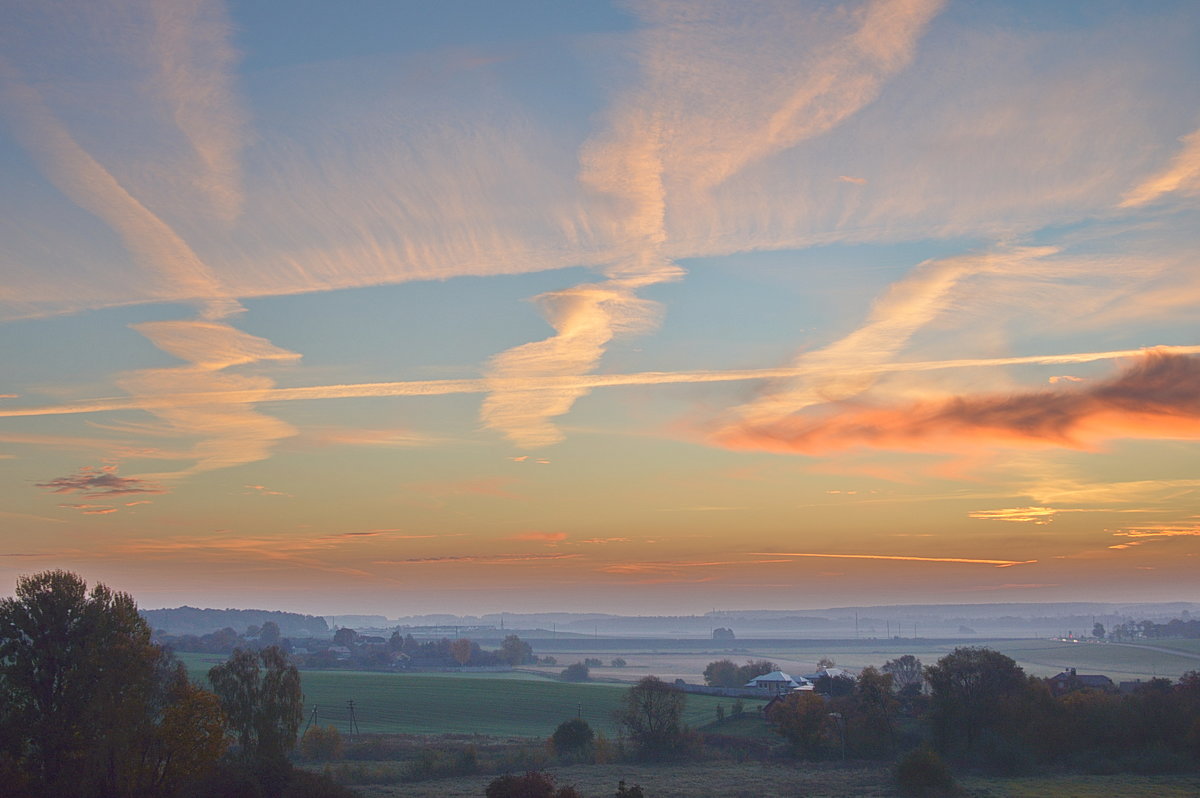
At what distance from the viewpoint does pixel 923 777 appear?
5544cm

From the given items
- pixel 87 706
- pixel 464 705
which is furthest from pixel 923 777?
pixel 464 705

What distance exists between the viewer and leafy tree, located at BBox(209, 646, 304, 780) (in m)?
60.7

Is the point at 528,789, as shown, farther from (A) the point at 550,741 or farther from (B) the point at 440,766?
(A) the point at 550,741

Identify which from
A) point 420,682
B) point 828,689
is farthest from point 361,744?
point 420,682

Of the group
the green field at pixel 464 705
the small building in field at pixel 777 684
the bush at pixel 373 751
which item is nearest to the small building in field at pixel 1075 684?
the small building in field at pixel 777 684

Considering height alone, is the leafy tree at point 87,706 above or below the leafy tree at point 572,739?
above

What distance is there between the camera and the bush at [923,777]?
54.1 metres

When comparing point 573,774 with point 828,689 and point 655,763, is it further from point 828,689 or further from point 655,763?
point 828,689

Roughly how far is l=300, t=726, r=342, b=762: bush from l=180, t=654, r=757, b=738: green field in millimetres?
24555

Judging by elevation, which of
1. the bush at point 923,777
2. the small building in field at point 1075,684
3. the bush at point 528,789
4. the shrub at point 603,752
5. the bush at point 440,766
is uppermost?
the bush at point 528,789

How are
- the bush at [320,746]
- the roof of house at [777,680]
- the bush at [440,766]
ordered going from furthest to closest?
the roof of house at [777,680] → the bush at [320,746] → the bush at [440,766]

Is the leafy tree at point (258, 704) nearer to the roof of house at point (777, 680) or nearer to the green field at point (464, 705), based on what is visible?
the green field at point (464, 705)

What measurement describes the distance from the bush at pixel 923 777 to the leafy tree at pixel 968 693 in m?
16.8

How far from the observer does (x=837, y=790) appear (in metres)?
54.9
